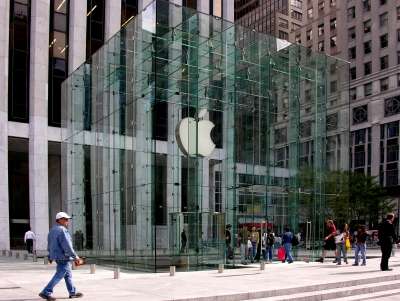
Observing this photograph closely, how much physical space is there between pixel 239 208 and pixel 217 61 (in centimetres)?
655

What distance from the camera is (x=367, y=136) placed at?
76.9 meters

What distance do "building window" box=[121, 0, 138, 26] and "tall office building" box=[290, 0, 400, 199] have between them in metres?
39.5

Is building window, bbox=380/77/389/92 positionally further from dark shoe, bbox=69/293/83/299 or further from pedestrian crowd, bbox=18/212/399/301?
dark shoe, bbox=69/293/83/299

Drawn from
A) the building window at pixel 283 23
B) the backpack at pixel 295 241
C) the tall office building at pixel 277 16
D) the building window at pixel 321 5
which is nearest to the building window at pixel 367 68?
the building window at pixel 321 5

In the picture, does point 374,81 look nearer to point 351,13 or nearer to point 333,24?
point 351,13

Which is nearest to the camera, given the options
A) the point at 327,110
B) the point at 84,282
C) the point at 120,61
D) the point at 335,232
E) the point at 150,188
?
the point at 84,282

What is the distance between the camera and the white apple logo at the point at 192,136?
21.9m

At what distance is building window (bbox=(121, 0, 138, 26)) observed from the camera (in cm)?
4519

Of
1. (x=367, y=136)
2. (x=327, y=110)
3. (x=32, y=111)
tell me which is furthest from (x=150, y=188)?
(x=367, y=136)

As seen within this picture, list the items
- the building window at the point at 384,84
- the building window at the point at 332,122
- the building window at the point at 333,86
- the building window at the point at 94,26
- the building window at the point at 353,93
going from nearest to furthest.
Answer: the building window at the point at 333,86
the building window at the point at 332,122
the building window at the point at 94,26
the building window at the point at 384,84
the building window at the point at 353,93

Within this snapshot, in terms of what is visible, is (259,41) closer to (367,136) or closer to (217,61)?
(217,61)

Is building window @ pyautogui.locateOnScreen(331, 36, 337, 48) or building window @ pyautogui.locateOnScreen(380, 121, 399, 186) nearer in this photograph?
building window @ pyautogui.locateOnScreen(380, 121, 399, 186)

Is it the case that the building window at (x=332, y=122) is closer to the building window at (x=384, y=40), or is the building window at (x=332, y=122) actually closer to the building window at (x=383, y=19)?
the building window at (x=384, y=40)

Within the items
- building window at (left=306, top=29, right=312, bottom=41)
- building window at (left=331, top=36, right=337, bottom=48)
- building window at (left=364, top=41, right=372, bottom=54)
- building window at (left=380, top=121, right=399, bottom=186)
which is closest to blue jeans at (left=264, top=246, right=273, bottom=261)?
building window at (left=380, top=121, right=399, bottom=186)
